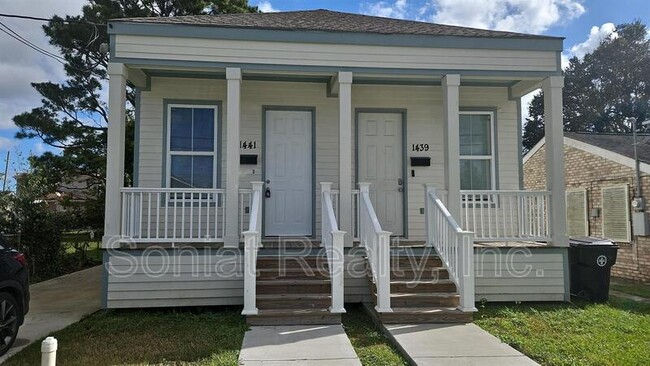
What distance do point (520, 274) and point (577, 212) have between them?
713 centimetres

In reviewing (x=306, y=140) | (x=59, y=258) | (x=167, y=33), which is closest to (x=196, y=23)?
(x=167, y=33)

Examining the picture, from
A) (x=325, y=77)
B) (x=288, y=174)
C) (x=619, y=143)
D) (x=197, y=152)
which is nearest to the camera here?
(x=325, y=77)

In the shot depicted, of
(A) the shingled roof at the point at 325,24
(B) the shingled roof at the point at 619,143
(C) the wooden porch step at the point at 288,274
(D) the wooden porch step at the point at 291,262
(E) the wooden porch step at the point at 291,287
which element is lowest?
(E) the wooden porch step at the point at 291,287

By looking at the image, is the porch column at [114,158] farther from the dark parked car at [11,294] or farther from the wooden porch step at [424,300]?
the wooden porch step at [424,300]

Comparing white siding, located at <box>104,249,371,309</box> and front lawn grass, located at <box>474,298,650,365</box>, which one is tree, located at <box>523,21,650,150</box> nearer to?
front lawn grass, located at <box>474,298,650,365</box>

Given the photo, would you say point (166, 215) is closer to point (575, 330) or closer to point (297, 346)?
point (297, 346)

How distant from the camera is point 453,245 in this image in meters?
5.66

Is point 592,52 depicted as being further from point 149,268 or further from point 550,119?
point 149,268

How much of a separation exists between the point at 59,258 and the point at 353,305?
793cm

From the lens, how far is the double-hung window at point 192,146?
7309 mm

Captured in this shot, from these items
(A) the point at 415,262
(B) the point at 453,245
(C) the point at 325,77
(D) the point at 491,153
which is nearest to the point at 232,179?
(C) the point at 325,77

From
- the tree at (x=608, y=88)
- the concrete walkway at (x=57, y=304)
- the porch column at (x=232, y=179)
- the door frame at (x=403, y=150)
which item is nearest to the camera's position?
the concrete walkway at (x=57, y=304)

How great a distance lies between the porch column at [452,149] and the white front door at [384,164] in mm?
1268

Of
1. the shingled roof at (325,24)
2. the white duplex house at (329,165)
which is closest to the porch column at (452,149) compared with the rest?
the white duplex house at (329,165)
